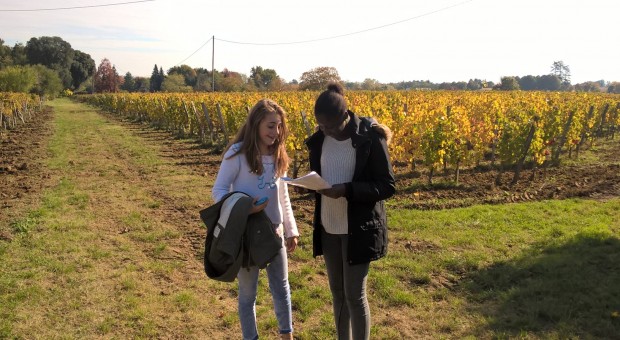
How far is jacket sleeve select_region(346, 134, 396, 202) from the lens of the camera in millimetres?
2512

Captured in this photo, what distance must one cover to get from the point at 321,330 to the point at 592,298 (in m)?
2.62

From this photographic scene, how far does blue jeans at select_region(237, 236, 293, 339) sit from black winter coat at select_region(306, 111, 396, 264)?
0.54 meters

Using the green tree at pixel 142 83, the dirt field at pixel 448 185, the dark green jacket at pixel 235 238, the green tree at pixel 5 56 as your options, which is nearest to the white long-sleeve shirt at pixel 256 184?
the dark green jacket at pixel 235 238

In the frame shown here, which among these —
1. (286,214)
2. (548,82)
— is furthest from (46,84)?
(548,82)

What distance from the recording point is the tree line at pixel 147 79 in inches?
2357

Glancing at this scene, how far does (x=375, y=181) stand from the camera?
2584 mm

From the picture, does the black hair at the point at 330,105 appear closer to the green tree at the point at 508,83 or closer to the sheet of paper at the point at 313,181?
the sheet of paper at the point at 313,181

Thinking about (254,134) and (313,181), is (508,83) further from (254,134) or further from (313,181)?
(313,181)

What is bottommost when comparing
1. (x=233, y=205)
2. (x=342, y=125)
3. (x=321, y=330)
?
(x=321, y=330)

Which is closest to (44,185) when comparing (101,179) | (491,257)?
(101,179)

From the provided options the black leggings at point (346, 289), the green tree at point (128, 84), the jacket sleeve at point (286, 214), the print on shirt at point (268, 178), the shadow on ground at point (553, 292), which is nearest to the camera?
the black leggings at point (346, 289)

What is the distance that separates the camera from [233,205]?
2541 millimetres

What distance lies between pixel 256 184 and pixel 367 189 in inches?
28.5

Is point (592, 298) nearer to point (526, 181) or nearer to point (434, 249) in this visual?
point (434, 249)
